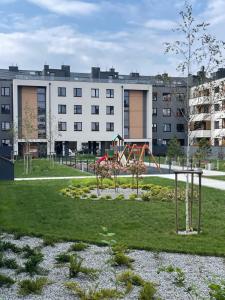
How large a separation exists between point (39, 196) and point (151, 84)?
51.9 m

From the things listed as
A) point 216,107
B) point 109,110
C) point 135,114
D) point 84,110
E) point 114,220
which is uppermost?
point 109,110

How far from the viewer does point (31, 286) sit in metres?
5.67

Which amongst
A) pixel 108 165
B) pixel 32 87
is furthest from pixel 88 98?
pixel 108 165

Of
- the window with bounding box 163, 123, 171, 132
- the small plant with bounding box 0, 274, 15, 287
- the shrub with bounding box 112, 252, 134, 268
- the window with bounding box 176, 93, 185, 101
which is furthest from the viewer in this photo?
the window with bounding box 163, 123, 171, 132

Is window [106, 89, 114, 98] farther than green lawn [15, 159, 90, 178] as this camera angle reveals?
Yes

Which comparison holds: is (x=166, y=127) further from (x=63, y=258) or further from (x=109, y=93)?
(x=63, y=258)

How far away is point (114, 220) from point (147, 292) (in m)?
5.73

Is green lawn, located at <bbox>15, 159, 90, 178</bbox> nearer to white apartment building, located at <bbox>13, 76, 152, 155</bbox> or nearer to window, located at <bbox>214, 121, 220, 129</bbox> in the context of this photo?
white apartment building, located at <bbox>13, 76, 152, 155</bbox>

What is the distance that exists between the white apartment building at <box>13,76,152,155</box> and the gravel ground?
166ft

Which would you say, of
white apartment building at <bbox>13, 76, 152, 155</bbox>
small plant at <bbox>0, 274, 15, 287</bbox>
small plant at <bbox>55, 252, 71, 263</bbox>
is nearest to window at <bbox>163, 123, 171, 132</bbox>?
white apartment building at <bbox>13, 76, 152, 155</bbox>

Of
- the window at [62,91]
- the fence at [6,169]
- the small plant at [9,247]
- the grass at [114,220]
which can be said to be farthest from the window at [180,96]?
the window at [62,91]

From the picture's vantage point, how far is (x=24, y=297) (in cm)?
544

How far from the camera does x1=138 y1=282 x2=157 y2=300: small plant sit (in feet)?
17.6

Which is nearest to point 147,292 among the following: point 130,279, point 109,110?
point 130,279
